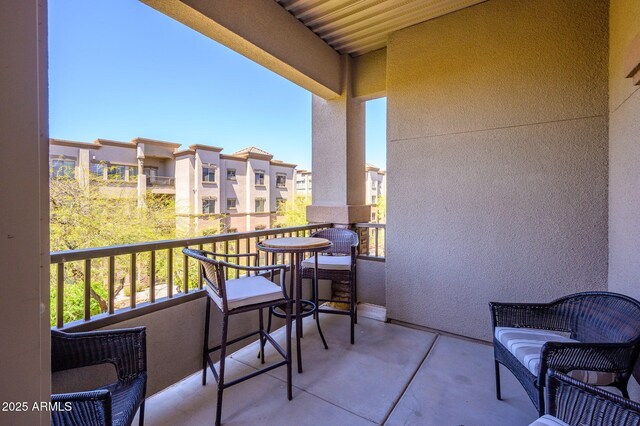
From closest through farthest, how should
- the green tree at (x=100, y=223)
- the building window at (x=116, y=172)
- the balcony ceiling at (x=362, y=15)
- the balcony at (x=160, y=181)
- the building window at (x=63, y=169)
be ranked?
the balcony ceiling at (x=362, y=15) < the green tree at (x=100, y=223) < the building window at (x=63, y=169) < the building window at (x=116, y=172) < the balcony at (x=160, y=181)

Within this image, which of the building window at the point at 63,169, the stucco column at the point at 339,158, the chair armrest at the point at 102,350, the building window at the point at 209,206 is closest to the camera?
the chair armrest at the point at 102,350

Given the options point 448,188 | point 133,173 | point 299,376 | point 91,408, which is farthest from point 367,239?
point 133,173

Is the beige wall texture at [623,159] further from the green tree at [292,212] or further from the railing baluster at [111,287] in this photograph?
the green tree at [292,212]

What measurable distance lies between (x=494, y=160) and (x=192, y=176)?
15.3 meters

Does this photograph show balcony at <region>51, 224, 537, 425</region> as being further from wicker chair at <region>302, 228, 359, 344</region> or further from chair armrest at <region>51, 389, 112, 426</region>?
chair armrest at <region>51, 389, 112, 426</region>

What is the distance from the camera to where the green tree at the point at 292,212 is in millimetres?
19431

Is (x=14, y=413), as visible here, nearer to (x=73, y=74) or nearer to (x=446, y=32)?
(x=446, y=32)

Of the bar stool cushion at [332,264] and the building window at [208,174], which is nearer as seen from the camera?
the bar stool cushion at [332,264]

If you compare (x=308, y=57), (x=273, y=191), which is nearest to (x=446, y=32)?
(x=308, y=57)

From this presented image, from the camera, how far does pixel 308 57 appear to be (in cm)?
312

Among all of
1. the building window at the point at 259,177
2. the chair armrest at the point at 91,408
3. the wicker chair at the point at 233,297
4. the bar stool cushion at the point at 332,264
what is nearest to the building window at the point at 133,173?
the building window at the point at 259,177

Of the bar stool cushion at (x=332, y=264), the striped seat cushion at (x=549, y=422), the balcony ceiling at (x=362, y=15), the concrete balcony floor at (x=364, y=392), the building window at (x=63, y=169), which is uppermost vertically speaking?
the balcony ceiling at (x=362, y=15)

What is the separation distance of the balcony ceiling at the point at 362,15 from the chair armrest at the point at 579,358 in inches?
118

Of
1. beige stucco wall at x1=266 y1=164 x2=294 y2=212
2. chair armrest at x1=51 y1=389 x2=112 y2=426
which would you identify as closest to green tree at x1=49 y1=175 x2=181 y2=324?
beige stucco wall at x1=266 y1=164 x2=294 y2=212
